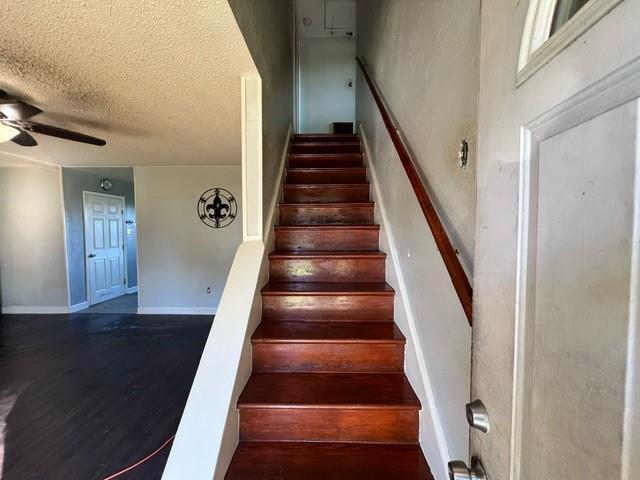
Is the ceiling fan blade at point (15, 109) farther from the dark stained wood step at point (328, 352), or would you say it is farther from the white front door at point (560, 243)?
the white front door at point (560, 243)

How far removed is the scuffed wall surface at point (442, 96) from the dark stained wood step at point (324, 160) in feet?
4.11

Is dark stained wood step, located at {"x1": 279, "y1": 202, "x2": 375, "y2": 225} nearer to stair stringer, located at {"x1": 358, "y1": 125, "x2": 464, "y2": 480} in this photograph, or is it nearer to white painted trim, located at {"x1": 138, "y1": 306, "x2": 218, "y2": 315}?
stair stringer, located at {"x1": 358, "y1": 125, "x2": 464, "y2": 480}

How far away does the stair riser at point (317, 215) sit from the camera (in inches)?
96.8

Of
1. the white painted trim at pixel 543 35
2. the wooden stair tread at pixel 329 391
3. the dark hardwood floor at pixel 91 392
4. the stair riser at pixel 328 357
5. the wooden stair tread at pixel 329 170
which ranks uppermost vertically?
the wooden stair tread at pixel 329 170

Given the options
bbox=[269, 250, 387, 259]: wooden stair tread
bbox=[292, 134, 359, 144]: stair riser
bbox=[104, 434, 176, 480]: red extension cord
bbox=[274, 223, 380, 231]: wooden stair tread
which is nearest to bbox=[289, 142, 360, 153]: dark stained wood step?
bbox=[292, 134, 359, 144]: stair riser

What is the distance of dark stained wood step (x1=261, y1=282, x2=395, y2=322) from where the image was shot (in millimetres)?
1794

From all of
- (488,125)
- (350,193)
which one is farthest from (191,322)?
(488,125)

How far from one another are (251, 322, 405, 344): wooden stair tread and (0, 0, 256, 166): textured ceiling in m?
1.44

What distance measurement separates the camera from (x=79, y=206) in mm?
4898

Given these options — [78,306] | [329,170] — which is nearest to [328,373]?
[329,170]

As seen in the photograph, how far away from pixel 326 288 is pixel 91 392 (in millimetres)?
2217

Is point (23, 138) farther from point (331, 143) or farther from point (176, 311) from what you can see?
point (176, 311)

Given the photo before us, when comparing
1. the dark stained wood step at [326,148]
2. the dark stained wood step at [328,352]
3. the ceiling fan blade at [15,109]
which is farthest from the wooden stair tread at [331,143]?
the dark stained wood step at [328,352]

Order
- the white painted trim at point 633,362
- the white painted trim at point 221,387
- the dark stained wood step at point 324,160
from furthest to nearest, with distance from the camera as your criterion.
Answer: the dark stained wood step at point 324,160 → the white painted trim at point 221,387 → the white painted trim at point 633,362
